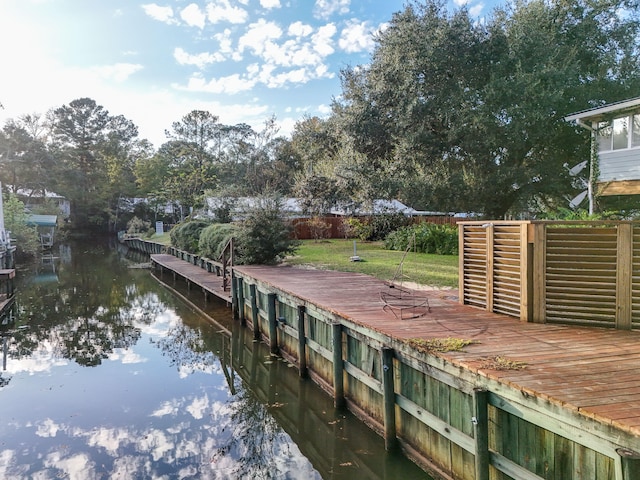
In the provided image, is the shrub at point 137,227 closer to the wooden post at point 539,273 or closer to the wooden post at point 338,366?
the wooden post at point 338,366

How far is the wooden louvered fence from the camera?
16.7 ft

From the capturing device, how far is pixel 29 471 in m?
5.33

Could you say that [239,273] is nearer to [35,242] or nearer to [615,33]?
[615,33]

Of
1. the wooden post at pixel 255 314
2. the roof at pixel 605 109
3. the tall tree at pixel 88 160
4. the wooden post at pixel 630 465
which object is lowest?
the wooden post at pixel 255 314

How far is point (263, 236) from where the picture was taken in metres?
14.3

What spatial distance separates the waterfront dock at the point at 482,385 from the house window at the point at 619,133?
10736 mm

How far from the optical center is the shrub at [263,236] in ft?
46.6

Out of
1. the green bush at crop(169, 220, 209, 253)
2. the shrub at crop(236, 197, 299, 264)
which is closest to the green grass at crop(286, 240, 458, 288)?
the shrub at crop(236, 197, 299, 264)

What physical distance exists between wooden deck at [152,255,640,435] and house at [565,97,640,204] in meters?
9.74

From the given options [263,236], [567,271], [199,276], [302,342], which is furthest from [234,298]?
[567,271]

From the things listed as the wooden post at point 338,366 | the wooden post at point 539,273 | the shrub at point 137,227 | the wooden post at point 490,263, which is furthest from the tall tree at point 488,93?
the shrub at point 137,227

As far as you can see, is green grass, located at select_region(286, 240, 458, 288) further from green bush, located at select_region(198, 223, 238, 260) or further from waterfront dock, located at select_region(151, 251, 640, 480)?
green bush, located at select_region(198, 223, 238, 260)

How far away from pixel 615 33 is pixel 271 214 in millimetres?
A: 17537

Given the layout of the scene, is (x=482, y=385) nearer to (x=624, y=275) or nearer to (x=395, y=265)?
(x=624, y=275)
